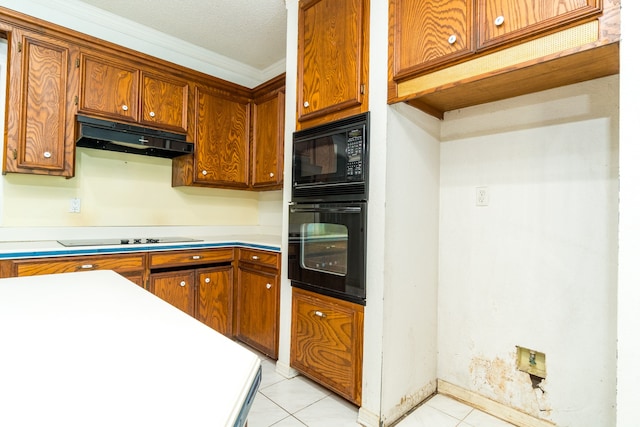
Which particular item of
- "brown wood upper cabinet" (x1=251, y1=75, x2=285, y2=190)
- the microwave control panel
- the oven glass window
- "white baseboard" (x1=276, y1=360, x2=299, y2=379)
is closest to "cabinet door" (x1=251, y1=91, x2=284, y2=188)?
"brown wood upper cabinet" (x1=251, y1=75, x2=285, y2=190)

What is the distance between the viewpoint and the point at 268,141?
10.3ft

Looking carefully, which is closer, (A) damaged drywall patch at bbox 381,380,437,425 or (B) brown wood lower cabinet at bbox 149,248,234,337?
(A) damaged drywall patch at bbox 381,380,437,425

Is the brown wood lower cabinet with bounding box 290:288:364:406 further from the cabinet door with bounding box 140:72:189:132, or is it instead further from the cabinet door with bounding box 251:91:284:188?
the cabinet door with bounding box 140:72:189:132

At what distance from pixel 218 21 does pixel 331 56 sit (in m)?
1.36

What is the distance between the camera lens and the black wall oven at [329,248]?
1.85 meters

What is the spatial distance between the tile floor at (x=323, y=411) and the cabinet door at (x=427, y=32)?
1859 mm

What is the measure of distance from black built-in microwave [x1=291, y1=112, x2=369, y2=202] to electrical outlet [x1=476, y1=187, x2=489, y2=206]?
730 mm

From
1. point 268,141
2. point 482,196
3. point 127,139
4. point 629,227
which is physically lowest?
point 629,227

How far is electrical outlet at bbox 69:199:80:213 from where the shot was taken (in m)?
2.68

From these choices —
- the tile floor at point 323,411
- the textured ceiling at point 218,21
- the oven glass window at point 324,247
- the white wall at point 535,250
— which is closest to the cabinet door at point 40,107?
the textured ceiling at point 218,21

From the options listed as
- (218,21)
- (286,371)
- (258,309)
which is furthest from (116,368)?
(218,21)

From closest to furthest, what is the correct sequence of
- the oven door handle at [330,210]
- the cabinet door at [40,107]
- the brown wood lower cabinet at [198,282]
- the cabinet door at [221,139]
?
1. the oven door handle at [330,210]
2. the cabinet door at [40,107]
3. the brown wood lower cabinet at [198,282]
4. the cabinet door at [221,139]

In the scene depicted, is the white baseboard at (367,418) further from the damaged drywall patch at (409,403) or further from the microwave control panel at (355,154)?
the microwave control panel at (355,154)

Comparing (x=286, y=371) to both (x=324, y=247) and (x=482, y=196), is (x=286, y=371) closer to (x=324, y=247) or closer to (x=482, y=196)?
(x=324, y=247)
